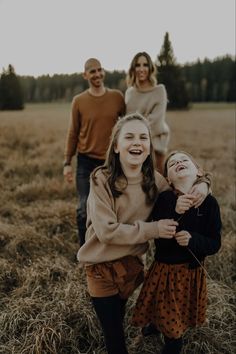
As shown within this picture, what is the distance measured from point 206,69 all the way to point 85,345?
48611 millimetres

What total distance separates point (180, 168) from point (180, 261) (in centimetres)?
53

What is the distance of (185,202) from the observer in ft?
7.49

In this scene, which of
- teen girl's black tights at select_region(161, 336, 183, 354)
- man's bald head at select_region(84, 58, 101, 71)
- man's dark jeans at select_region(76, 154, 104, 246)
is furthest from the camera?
man's dark jeans at select_region(76, 154, 104, 246)

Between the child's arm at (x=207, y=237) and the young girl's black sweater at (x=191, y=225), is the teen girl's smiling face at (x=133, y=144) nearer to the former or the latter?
the young girl's black sweater at (x=191, y=225)

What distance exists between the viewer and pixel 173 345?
2.53 metres

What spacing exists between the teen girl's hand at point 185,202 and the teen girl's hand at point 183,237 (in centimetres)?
12

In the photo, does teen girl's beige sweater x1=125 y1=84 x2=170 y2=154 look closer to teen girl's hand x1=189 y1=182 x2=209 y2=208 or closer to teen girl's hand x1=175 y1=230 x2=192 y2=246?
teen girl's hand x1=189 y1=182 x2=209 y2=208

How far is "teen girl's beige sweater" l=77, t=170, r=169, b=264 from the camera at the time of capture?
2350 millimetres

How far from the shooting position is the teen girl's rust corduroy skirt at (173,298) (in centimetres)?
244

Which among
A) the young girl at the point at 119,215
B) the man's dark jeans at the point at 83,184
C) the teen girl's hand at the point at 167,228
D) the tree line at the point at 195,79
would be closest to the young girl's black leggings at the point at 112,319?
the young girl at the point at 119,215

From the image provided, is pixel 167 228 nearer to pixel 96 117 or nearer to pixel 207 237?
pixel 207 237

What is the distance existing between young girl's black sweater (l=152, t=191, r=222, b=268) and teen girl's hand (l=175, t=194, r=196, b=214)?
109 mm

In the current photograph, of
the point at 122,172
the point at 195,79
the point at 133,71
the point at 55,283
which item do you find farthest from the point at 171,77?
the point at 122,172

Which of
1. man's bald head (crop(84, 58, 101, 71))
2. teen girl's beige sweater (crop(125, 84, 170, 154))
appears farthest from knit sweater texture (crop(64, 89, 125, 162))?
man's bald head (crop(84, 58, 101, 71))
